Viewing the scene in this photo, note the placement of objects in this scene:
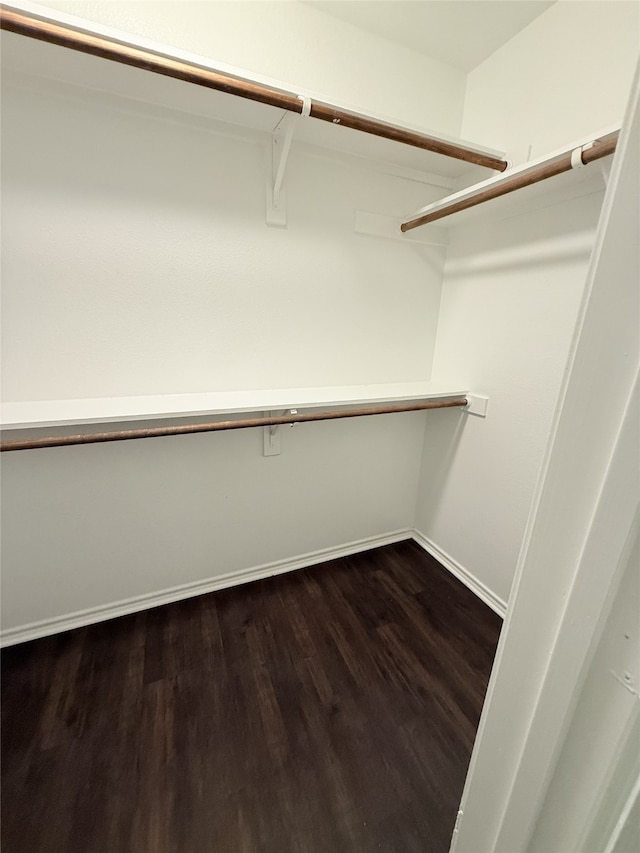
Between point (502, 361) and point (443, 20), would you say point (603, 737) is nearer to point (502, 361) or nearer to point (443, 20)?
point (502, 361)

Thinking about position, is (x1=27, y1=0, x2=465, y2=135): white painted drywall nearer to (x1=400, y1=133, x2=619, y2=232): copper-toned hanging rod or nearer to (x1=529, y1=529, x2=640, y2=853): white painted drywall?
(x1=400, y1=133, x2=619, y2=232): copper-toned hanging rod

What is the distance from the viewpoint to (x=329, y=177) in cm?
153

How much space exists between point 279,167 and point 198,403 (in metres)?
0.96

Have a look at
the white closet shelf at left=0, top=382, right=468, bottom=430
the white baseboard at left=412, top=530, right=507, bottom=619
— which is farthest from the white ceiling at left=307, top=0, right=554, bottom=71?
the white baseboard at left=412, top=530, right=507, bottom=619

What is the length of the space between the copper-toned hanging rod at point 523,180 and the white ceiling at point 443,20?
2.11 feet

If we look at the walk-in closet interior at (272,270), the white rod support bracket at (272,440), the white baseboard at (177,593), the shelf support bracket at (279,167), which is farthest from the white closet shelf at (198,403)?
the white baseboard at (177,593)

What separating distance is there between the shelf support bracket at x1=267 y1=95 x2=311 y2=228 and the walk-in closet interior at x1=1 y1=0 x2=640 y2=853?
0.5 inches

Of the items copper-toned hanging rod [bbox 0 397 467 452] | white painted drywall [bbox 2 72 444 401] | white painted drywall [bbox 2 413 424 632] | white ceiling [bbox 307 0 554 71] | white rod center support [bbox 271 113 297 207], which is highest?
white ceiling [bbox 307 0 554 71]

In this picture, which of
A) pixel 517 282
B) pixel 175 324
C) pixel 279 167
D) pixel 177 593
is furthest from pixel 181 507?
pixel 517 282

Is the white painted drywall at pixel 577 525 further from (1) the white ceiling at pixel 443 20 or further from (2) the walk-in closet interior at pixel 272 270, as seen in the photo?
(1) the white ceiling at pixel 443 20

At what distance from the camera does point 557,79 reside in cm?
129

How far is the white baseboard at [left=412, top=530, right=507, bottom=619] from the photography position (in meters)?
1.72

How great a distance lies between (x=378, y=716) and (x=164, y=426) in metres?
1.33

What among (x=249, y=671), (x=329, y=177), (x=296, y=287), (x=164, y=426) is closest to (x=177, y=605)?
(x=249, y=671)
